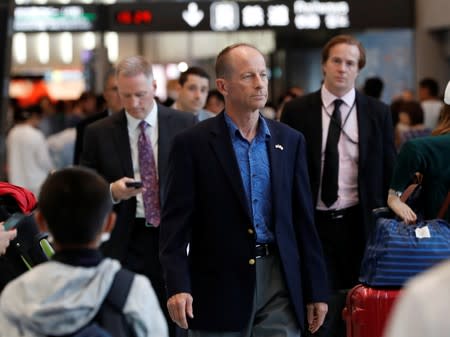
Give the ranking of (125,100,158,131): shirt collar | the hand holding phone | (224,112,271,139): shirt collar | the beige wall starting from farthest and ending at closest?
1. the beige wall
2. (125,100,158,131): shirt collar
3. the hand holding phone
4. (224,112,271,139): shirt collar

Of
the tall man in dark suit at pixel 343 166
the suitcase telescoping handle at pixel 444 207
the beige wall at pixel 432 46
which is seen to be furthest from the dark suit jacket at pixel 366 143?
the beige wall at pixel 432 46

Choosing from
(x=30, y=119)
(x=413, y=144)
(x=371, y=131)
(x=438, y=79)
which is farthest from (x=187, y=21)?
(x=413, y=144)

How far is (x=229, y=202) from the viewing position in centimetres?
531

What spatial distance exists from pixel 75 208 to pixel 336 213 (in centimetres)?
388

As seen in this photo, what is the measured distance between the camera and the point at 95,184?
3.62 meters

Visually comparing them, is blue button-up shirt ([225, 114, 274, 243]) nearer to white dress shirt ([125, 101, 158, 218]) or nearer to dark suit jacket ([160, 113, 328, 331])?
dark suit jacket ([160, 113, 328, 331])

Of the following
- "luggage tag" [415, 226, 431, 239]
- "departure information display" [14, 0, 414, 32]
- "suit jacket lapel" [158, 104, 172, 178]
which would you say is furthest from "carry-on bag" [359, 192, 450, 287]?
"departure information display" [14, 0, 414, 32]

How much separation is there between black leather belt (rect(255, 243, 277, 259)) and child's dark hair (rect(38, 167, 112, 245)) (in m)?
1.79

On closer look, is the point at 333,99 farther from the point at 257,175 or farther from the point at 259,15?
the point at 259,15

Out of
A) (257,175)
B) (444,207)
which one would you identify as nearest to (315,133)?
(444,207)

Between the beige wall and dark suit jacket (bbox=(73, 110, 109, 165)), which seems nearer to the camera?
dark suit jacket (bbox=(73, 110, 109, 165))

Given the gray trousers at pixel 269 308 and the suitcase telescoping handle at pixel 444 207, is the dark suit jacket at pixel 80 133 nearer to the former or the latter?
the suitcase telescoping handle at pixel 444 207

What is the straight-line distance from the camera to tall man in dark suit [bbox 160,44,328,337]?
529cm

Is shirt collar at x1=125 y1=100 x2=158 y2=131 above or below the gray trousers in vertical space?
above
